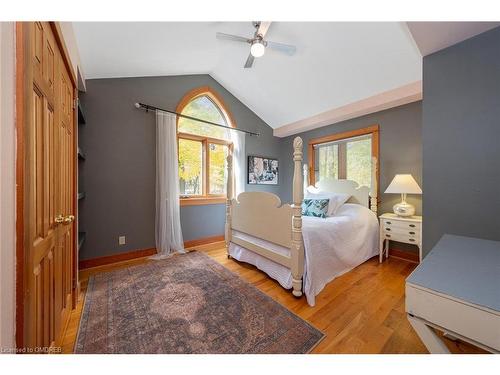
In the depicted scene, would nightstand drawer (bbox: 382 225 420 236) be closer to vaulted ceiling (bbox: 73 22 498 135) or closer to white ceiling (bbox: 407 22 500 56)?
vaulted ceiling (bbox: 73 22 498 135)

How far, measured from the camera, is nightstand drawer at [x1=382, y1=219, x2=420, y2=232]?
234 centimetres

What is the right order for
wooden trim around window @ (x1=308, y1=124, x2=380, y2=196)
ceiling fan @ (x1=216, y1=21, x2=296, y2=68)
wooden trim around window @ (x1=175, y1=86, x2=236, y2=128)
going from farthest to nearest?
wooden trim around window @ (x1=175, y1=86, x2=236, y2=128), wooden trim around window @ (x1=308, y1=124, x2=380, y2=196), ceiling fan @ (x1=216, y1=21, x2=296, y2=68)

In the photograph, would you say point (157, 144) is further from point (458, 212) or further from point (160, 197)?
point (458, 212)

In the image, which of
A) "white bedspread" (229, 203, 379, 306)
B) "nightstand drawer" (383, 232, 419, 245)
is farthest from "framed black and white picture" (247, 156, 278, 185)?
"nightstand drawer" (383, 232, 419, 245)

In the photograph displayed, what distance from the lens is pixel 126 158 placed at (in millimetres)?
2674

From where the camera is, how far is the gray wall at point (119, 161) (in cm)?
246

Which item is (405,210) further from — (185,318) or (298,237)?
(185,318)

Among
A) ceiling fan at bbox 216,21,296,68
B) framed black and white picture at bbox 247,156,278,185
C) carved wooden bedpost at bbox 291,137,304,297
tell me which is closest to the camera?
carved wooden bedpost at bbox 291,137,304,297

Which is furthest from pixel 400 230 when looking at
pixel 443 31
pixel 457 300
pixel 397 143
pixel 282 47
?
pixel 282 47

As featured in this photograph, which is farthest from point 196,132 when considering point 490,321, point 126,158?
point 490,321

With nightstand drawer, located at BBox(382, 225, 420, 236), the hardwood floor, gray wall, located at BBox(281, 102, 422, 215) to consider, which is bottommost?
the hardwood floor

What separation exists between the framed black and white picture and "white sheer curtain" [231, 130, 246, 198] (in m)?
0.27

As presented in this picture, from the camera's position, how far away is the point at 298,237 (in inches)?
70.0

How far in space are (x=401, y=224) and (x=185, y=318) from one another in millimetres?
2651
